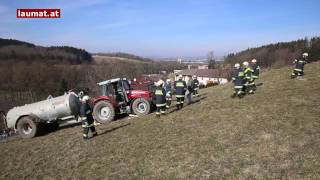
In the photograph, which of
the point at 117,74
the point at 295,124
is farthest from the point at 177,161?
the point at 117,74

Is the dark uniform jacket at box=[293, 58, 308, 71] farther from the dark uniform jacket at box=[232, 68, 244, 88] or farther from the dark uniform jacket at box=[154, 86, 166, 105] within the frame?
the dark uniform jacket at box=[154, 86, 166, 105]

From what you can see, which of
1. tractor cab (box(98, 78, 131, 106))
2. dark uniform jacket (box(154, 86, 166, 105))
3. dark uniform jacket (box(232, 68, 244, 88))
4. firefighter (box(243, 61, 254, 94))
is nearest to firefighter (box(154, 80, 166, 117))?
dark uniform jacket (box(154, 86, 166, 105))

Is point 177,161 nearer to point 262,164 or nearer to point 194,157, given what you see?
point 194,157

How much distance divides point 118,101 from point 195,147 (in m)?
7.27

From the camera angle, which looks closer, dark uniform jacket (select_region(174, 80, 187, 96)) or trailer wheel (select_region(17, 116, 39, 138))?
trailer wheel (select_region(17, 116, 39, 138))

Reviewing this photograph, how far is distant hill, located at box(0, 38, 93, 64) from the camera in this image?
458 ft

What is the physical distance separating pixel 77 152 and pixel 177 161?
14.0 ft

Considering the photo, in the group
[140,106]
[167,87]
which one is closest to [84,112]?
[140,106]

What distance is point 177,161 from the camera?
9281 millimetres

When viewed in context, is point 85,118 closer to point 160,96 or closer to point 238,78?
point 160,96

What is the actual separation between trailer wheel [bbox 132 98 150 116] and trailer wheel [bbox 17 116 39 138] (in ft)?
16.9

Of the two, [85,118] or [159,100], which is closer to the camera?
[85,118]

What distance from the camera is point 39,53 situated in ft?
496

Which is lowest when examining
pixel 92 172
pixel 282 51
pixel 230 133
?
pixel 92 172
